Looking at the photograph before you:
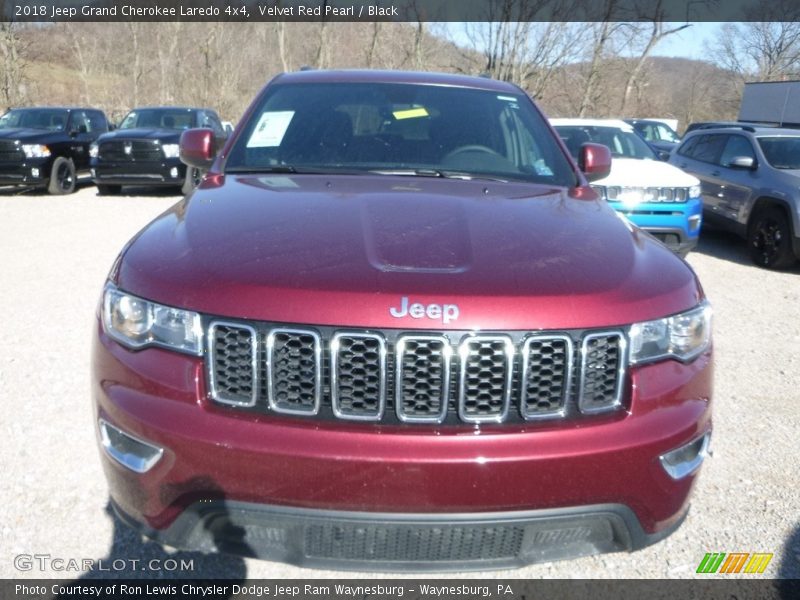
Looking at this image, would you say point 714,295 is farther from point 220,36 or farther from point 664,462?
point 220,36

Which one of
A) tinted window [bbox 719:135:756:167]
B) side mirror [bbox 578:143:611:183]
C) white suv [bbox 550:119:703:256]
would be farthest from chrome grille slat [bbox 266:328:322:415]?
tinted window [bbox 719:135:756:167]

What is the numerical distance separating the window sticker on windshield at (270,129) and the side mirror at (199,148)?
1.12 feet

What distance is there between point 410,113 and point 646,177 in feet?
16.3

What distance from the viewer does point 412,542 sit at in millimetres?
1925

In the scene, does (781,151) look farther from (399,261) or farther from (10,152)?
(10,152)

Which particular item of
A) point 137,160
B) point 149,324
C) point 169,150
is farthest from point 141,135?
point 149,324

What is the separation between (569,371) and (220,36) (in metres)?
38.4

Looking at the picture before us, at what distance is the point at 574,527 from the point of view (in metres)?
1.97

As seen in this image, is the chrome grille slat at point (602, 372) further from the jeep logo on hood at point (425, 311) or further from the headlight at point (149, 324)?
the headlight at point (149, 324)

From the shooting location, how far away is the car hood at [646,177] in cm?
746

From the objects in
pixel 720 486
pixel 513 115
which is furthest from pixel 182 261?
pixel 720 486

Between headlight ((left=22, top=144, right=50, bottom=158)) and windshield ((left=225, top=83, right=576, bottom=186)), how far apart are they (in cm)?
1061

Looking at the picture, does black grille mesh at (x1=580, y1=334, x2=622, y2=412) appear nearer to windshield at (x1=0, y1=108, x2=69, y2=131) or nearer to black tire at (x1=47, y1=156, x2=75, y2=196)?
black tire at (x1=47, y1=156, x2=75, y2=196)

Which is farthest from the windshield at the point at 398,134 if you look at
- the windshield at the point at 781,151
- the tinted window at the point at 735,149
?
the tinted window at the point at 735,149
